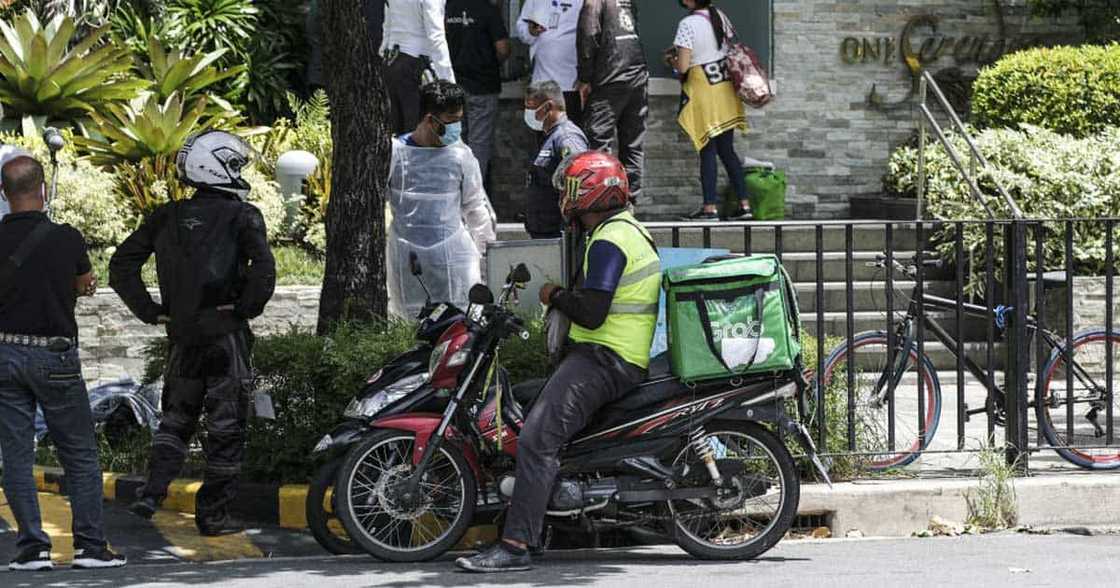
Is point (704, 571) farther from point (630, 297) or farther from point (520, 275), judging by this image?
point (520, 275)

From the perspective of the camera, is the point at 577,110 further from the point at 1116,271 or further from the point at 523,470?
the point at 523,470

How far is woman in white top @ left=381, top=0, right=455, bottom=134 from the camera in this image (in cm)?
1206

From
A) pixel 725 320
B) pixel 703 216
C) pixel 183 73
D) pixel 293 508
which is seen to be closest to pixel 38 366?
pixel 293 508

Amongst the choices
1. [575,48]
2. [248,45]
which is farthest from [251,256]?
[248,45]

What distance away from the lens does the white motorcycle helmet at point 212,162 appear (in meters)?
8.35

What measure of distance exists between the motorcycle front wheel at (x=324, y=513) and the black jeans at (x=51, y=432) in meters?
0.87

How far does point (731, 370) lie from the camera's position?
25.8 feet

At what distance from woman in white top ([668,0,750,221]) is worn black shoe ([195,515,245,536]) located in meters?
6.19

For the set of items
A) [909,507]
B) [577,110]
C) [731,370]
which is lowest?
[909,507]

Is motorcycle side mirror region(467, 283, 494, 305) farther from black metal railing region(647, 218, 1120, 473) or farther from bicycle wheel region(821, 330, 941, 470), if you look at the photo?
bicycle wheel region(821, 330, 941, 470)

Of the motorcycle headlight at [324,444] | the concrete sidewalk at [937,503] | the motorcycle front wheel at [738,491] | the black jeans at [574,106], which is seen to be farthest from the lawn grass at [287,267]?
the motorcycle front wheel at [738,491]

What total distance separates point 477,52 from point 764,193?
265 cm

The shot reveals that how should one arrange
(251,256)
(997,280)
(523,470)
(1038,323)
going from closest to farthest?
(523,470) < (251,256) < (1038,323) < (997,280)

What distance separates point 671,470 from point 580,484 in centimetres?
39
